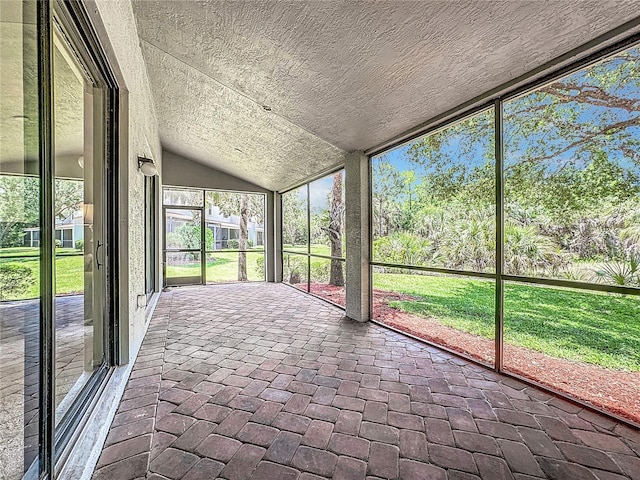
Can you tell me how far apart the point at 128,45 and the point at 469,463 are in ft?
13.0

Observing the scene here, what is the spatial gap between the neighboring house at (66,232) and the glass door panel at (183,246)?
584 cm

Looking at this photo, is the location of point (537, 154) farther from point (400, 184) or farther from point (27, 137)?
point (27, 137)

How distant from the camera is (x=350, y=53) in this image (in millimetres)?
2355

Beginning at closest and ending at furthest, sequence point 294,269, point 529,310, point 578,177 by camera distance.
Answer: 1. point 578,177
2. point 529,310
3. point 294,269

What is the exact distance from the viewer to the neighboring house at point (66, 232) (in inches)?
44.2

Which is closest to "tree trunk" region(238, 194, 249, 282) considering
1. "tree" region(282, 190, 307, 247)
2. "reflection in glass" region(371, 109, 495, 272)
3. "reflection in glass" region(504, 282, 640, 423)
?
"tree" region(282, 190, 307, 247)

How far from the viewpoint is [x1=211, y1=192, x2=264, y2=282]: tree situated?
7953 mm

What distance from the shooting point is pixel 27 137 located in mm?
1089

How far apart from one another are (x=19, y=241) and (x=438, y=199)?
14.7 feet

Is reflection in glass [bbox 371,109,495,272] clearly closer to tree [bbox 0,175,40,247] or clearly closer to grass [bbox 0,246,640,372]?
grass [bbox 0,246,640,372]

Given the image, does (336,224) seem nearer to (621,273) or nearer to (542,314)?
(542,314)

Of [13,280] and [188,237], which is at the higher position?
[188,237]

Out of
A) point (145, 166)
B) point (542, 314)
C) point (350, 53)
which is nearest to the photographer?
point (350, 53)

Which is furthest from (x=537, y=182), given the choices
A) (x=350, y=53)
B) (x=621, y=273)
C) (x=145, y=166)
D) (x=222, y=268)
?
(x=222, y=268)
